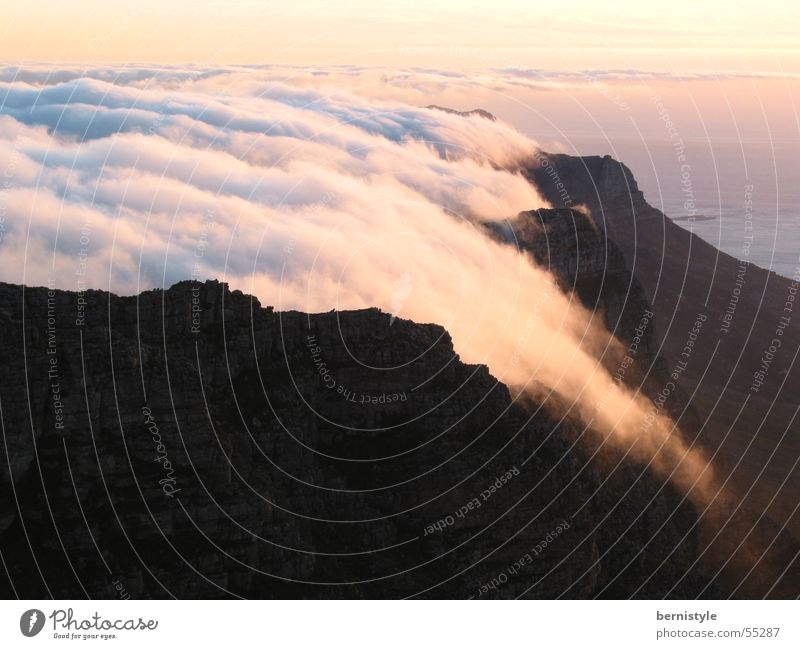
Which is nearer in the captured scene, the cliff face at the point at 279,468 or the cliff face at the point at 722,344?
the cliff face at the point at 279,468

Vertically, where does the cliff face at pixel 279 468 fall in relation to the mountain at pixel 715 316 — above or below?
above

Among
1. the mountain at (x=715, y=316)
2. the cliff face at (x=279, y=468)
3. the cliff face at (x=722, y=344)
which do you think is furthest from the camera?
the mountain at (x=715, y=316)

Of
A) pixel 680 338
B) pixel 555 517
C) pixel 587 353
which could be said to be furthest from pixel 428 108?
pixel 555 517

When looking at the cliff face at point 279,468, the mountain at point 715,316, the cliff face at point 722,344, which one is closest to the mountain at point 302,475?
the cliff face at point 279,468

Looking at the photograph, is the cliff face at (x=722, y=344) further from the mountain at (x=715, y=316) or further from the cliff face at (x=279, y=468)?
the cliff face at (x=279, y=468)

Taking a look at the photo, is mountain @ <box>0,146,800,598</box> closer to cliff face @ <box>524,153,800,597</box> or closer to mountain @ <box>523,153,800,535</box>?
cliff face @ <box>524,153,800,597</box>

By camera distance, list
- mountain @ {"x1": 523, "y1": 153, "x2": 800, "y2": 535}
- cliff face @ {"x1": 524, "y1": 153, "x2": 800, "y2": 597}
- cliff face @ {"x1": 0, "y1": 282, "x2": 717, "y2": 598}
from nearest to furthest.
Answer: cliff face @ {"x1": 0, "y1": 282, "x2": 717, "y2": 598} → cliff face @ {"x1": 524, "y1": 153, "x2": 800, "y2": 597} → mountain @ {"x1": 523, "y1": 153, "x2": 800, "y2": 535}

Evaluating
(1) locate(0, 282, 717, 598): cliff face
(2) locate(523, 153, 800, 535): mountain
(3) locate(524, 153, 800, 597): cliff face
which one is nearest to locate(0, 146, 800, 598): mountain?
(1) locate(0, 282, 717, 598): cliff face

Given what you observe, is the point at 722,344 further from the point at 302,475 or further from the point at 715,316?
the point at 302,475

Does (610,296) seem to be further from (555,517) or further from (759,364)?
(759,364)
